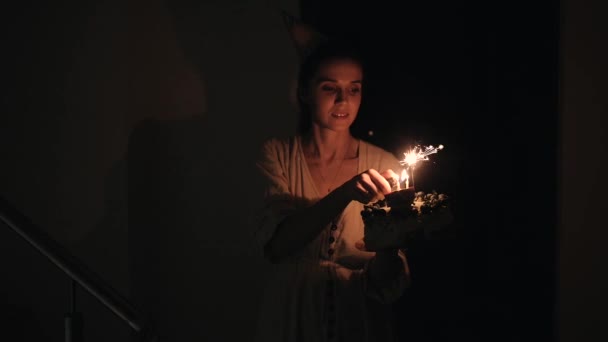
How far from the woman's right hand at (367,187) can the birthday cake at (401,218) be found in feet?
0.13

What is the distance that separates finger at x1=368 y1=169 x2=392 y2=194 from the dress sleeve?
33 cm

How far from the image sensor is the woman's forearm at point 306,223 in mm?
2029

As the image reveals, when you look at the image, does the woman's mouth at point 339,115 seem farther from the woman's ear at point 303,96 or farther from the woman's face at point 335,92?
the woman's ear at point 303,96

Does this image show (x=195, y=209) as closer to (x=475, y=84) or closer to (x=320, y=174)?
(x=320, y=174)

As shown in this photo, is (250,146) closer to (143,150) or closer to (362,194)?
(143,150)

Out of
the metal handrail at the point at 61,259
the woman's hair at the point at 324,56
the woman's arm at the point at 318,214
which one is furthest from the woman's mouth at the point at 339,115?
the metal handrail at the point at 61,259

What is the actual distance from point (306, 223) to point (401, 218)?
0.32 meters

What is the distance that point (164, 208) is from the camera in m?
3.01

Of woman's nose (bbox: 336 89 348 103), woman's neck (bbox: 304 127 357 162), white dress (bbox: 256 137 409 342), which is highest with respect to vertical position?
woman's nose (bbox: 336 89 348 103)

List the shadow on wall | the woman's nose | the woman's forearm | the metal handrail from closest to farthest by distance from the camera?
the metal handrail < the woman's forearm < the woman's nose < the shadow on wall

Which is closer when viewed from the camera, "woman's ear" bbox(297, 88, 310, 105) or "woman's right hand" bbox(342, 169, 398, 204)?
"woman's right hand" bbox(342, 169, 398, 204)

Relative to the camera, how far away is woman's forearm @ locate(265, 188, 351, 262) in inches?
79.9

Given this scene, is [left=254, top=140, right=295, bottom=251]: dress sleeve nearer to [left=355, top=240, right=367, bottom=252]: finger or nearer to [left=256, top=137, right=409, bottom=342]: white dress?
[left=256, top=137, right=409, bottom=342]: white dress

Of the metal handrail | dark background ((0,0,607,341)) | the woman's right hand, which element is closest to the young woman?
the woman's right hand
